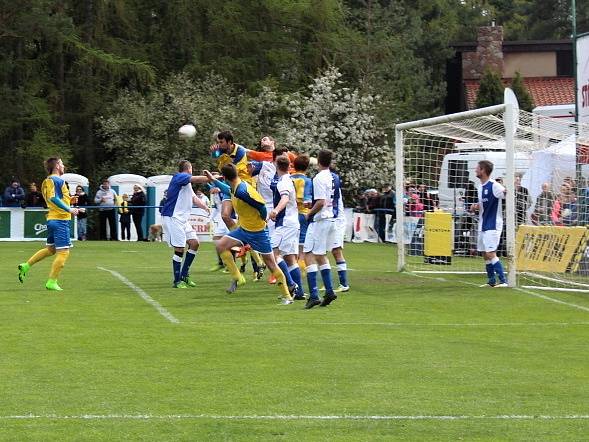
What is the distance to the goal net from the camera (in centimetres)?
2189

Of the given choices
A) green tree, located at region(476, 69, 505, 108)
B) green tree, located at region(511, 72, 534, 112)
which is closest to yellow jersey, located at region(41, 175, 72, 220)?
green tree, located at region(511, 72, 534, 112)

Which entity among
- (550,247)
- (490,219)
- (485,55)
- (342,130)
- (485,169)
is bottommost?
(550,247)

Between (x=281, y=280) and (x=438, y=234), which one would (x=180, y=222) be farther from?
(x=438, y=234)

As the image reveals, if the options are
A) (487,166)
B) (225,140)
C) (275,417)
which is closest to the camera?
(275,417)

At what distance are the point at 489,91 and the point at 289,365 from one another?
41.3 m

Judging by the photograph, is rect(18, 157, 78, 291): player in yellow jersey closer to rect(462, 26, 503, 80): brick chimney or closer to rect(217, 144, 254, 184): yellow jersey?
rect(217, 144, 254, 184): yellow jersey

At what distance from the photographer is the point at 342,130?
51.0m

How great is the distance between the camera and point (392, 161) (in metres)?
50.9

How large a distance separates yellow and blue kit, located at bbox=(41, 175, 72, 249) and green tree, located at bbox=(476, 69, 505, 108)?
34.3m

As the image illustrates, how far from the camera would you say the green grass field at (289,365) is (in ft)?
28.9

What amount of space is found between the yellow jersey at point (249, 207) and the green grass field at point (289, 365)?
1.07 metres

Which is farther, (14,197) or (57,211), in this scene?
(14,197)

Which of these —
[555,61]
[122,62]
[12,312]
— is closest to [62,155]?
[122,62]

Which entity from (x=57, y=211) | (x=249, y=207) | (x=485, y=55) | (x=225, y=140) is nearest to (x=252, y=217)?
(x=249, y=207)
